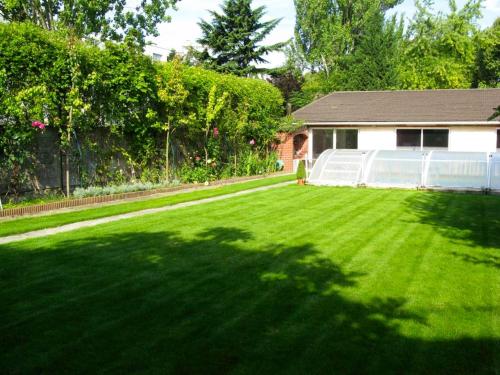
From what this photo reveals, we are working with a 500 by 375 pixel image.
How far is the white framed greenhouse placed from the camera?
14.9 meters

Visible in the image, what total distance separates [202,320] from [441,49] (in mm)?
45559

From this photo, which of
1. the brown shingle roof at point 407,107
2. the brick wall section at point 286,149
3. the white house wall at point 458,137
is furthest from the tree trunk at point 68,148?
the white house wall at point 458,137

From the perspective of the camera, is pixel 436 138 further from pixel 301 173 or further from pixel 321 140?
pixel 301 173

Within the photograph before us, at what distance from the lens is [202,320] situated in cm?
464

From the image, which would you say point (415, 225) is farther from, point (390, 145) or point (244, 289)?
point (390, 145)

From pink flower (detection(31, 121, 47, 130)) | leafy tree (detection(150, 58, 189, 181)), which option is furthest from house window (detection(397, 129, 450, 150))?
pink flower (detection(31, 121, 47, 130))

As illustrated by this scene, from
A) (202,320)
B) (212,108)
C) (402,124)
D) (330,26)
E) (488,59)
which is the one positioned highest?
(330,26)

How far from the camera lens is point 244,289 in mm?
5559

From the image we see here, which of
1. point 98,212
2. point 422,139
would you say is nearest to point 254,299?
point 98,212

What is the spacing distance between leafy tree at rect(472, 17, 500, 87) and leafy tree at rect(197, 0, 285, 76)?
778 inches

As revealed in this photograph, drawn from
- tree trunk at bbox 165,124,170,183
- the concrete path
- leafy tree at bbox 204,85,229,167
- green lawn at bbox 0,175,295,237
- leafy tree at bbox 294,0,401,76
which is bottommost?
the concrete path

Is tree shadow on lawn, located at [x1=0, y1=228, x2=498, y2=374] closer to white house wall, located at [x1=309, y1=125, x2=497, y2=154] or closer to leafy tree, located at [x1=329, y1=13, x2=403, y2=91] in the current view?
white house wall, located at [x1=309, y1=125, x2=497, y2=154]

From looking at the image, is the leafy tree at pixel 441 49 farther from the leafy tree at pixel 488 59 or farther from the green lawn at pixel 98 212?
the green lawn at pixel 98 212

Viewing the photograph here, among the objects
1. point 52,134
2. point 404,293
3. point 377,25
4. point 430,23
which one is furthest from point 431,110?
point 430,23
